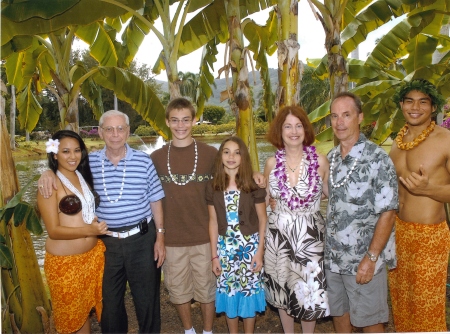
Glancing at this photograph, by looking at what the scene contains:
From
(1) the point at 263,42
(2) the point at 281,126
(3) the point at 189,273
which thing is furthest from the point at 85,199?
(1) the point at 263,42

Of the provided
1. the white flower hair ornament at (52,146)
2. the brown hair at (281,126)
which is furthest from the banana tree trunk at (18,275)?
the brown hair at (281,126)

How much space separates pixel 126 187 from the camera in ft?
8.26

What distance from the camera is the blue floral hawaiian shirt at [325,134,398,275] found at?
2.22m

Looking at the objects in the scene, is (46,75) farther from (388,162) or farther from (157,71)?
(388,162)

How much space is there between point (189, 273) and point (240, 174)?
844mm

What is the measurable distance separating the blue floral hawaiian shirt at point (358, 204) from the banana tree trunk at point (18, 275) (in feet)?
7.40

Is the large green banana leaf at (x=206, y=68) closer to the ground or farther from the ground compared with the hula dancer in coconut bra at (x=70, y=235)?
farther from the ground

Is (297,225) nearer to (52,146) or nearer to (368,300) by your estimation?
(368,300)

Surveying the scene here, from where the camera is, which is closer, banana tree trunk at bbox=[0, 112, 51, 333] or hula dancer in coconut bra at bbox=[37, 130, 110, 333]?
hula dancer in coconut bra at bbox=[37, 130, 110, 333]

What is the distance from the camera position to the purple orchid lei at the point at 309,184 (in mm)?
2410

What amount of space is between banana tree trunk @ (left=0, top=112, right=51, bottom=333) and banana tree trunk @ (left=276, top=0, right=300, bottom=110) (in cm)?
215

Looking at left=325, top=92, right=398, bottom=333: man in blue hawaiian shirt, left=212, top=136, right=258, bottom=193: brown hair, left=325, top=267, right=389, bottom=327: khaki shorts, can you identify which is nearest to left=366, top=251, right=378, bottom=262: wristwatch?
left=325, top=92, right=398, bottom=333: man in blue hawaiian shirt

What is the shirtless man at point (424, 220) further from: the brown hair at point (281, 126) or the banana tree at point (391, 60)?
→ the banana tree at point (391, 60)

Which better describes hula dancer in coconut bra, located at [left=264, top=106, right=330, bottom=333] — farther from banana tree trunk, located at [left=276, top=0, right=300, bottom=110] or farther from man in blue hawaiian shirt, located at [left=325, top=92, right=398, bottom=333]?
banana tree trunk, located at [left=276, top=0, right=300, bottom=110]
